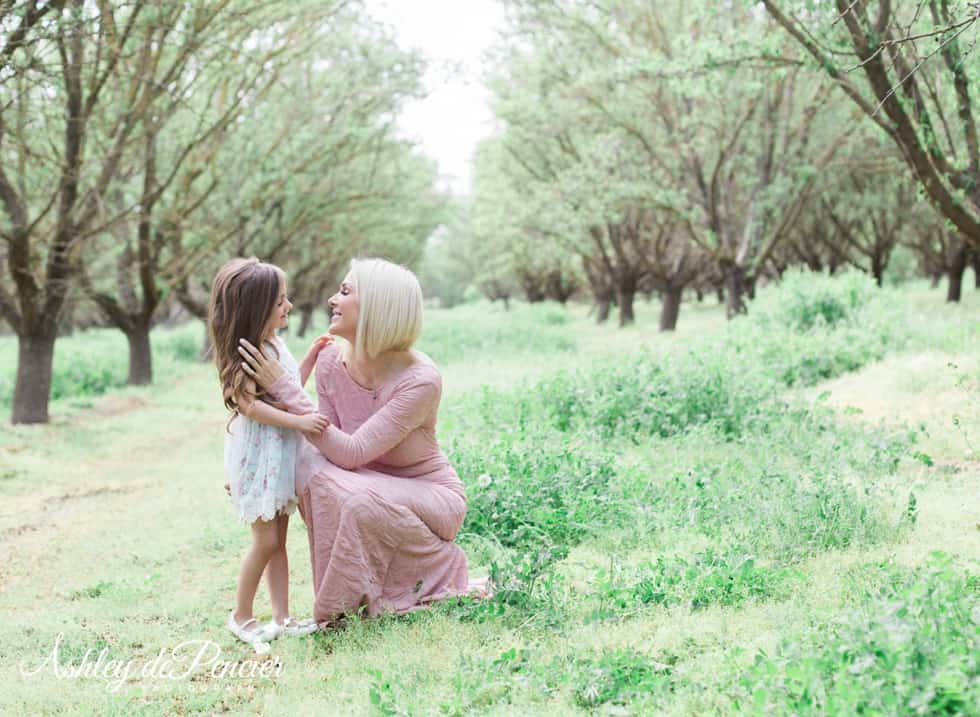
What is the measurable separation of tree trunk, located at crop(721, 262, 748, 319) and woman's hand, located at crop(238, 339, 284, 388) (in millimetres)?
17947

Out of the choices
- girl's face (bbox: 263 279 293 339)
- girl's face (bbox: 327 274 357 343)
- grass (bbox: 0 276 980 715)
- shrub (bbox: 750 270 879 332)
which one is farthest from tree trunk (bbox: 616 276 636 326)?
girl's face (bbox: 263 279 293 339)

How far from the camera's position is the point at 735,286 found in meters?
21.3

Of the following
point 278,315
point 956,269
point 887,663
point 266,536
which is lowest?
point 266,536

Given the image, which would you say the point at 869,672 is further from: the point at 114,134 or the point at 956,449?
the point at 114,134

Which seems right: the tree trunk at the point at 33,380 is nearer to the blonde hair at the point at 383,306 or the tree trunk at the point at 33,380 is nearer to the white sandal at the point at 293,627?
the white sandal at the point at 293,627

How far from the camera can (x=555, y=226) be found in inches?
1074

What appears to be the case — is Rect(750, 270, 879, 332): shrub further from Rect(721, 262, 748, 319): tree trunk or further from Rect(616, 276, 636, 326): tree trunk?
Rect(616, 276, 636, 326): tree trunk

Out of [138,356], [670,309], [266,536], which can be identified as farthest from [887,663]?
[670,309]

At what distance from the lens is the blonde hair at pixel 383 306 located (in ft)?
14.2

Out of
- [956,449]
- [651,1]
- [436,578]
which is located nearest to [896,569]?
[436,578]

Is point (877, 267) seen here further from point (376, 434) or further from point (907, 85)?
point (376, 434)

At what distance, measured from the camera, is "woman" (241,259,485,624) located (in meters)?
4.36

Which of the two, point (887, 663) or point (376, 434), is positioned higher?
point (376, 434)

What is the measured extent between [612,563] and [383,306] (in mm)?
1781
